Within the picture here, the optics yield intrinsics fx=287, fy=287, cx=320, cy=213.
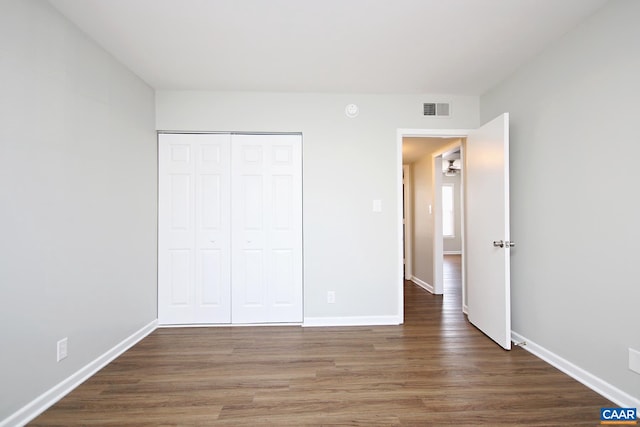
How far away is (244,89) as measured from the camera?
10.0 feet

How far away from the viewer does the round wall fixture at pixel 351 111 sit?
10.4 feet

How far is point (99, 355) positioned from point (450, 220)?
9.88m

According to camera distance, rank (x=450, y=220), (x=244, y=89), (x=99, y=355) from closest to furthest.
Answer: (x=99, y=355), (x=244, y=89), (x=450, y=220)

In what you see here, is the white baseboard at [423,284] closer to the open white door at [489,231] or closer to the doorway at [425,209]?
the doorway at [425,209]

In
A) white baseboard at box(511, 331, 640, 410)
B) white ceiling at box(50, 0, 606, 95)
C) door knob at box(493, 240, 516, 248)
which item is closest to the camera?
white baseboard at box(511, 331, 640, 410)

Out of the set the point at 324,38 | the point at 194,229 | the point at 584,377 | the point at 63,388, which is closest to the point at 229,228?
the point at 194,229

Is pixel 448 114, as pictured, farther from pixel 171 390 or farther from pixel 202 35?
pixel 171 390

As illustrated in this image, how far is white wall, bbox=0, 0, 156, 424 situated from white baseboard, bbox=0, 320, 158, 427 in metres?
0.04

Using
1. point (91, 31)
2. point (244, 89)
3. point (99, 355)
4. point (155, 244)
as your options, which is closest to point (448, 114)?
point (244, 89)

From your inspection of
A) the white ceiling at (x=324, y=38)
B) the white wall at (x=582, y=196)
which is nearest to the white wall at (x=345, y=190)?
the white ceiling at (x=324, y=38)

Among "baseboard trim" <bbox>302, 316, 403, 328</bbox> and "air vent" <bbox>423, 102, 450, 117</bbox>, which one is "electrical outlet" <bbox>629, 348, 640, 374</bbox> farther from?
"air vent" <bbox>423, 102, 450, 117</bbox>

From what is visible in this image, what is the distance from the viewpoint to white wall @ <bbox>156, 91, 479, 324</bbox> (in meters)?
3.15

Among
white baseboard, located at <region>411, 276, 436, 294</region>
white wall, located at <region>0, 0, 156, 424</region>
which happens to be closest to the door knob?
white baseboard, located at <region>411, 276, 436, 294</region>

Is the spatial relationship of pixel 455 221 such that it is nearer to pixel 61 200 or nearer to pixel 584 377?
pixel 584 377
